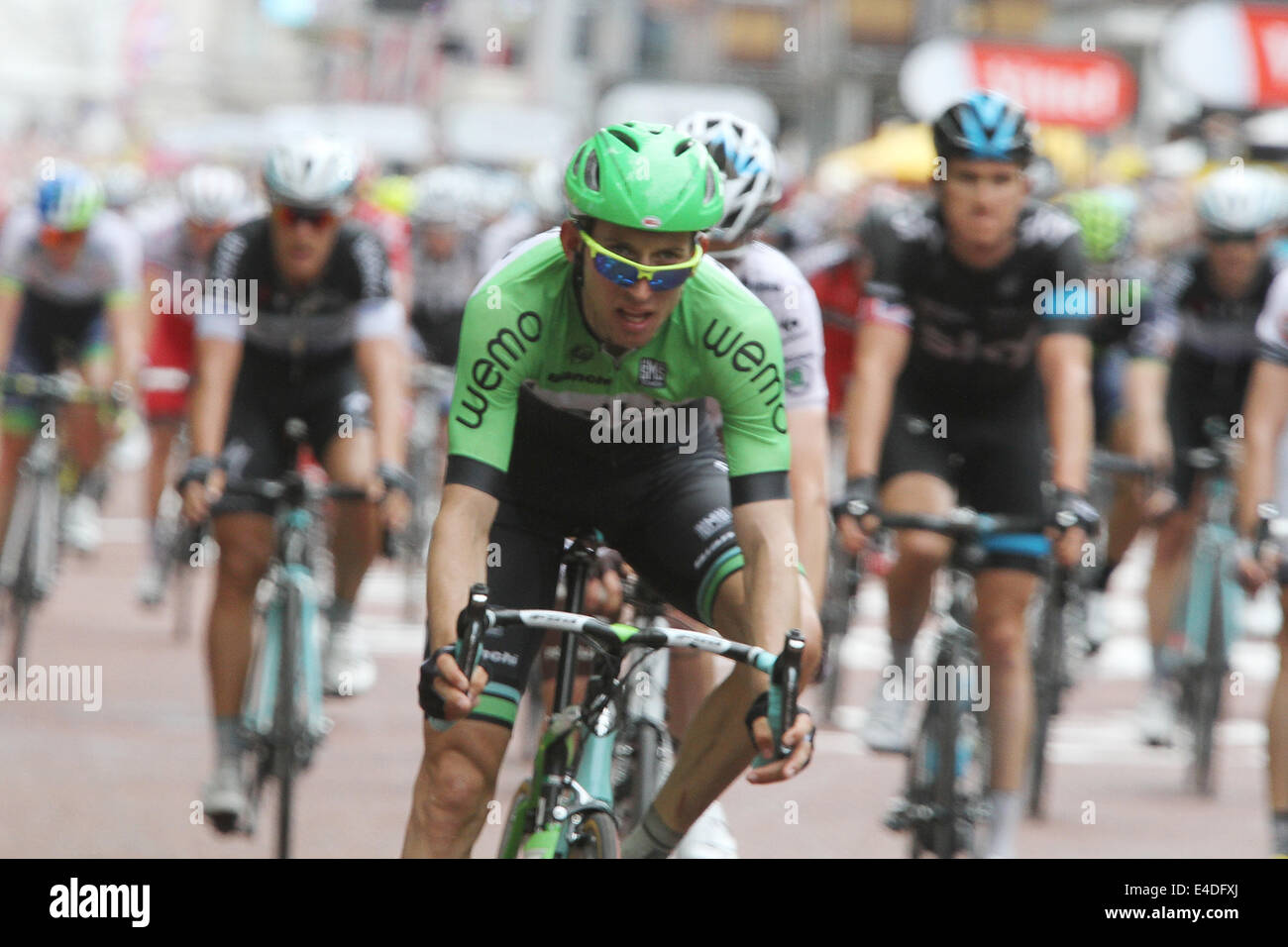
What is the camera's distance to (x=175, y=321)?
14.1m

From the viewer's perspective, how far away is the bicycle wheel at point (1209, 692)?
30.5 ft

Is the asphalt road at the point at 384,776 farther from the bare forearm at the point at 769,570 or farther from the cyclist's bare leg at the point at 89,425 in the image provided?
the bare forearm at the point at 769,570

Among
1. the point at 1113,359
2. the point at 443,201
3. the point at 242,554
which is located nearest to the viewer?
the point at 242,554

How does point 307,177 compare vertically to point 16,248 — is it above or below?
below

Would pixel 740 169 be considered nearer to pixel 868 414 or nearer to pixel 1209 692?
pixel 868 414

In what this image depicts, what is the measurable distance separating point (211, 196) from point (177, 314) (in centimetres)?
112

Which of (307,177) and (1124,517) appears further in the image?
(1124,517)

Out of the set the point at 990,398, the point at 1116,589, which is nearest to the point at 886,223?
the point at 990,398

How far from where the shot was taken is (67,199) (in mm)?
11297

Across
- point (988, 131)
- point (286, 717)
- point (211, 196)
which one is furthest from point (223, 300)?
point (211, 196)

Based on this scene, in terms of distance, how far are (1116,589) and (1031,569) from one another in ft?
31.1

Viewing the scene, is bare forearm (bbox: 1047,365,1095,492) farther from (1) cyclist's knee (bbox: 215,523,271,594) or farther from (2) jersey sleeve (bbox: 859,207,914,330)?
(1) cyclist's knee (bbox: 215,523,271,594)

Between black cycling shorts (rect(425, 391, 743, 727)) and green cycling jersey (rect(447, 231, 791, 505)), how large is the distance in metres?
0.28

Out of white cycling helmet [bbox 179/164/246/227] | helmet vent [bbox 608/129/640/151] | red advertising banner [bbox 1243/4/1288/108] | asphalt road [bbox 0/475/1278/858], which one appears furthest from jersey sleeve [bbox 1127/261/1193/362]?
helmet vent [bbox 608/129/640/151]
